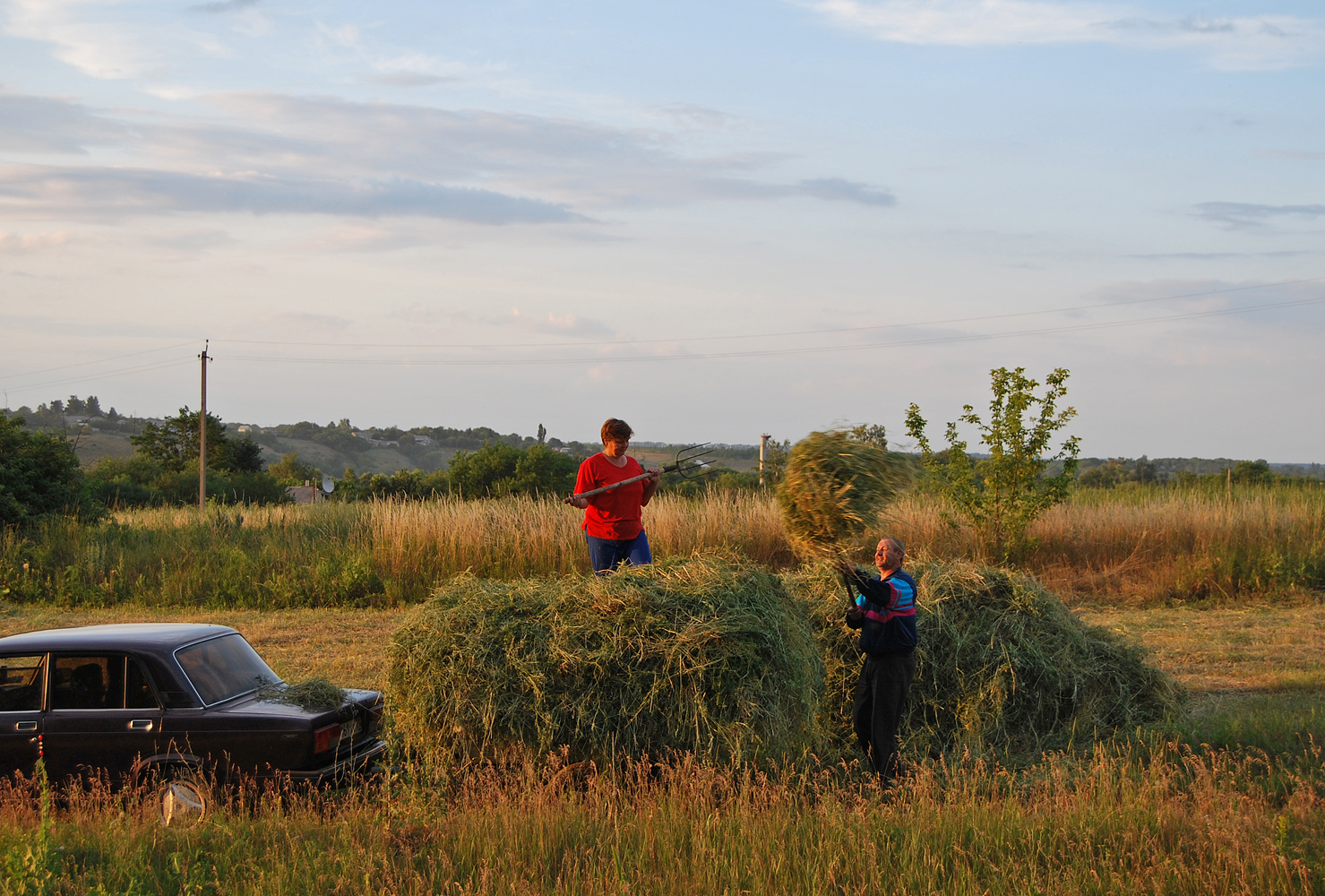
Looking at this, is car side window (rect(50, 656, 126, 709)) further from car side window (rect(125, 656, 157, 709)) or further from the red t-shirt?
the red t-shirt

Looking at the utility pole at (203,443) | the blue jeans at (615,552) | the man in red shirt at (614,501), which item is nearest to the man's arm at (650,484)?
the man in red shirt at (614,501)

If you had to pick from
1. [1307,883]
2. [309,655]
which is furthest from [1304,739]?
[309,655]

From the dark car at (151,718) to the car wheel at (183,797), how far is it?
0.21 ft

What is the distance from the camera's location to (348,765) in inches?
233

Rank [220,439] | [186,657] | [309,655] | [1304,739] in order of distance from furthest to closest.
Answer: [220,439], [309,655], [1304,739], [186,657]

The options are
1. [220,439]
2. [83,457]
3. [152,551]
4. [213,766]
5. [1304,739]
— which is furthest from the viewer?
[83,457]

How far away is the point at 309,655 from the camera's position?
35.4ft

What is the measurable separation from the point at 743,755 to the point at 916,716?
222 centimetres

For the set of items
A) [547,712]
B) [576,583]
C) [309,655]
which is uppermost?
[576,583]

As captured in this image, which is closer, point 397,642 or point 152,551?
point 397,642

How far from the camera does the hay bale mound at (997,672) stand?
7273mm

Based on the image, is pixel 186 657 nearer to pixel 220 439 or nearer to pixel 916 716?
pixel 916 716

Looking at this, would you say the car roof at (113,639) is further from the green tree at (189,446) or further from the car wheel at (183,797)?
the green tree at (189,446)

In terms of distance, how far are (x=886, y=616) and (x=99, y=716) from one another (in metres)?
4.76
